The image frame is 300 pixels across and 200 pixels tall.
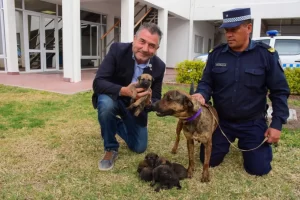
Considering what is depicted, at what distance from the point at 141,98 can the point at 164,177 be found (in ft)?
2.89

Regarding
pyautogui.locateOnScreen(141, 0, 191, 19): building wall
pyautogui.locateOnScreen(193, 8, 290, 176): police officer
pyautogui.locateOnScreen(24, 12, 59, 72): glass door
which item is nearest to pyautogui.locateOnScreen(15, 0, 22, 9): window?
pyautogui.locateOnScreen(24, 12, 59, 72): glass door

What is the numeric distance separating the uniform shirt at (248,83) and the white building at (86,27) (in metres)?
6.69

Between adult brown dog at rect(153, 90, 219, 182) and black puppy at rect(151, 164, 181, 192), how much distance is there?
28 cm

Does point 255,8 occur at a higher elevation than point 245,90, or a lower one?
higher

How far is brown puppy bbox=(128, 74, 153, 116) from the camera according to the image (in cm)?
291

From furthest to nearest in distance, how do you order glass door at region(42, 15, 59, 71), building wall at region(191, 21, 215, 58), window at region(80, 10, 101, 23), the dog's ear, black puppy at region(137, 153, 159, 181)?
building wall at region(191, 21, 215, 58) → window at region(80, 10, 101, 23) → glass door at region(42, 15, 59, 71) → black puppy at region(137, 153, 159, 181) → the dog's ear

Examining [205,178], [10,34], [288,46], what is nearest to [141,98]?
[205,178]

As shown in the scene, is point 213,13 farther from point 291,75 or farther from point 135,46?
point 135,46

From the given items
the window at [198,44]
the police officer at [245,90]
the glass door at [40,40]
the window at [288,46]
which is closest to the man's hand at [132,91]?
the police officer at [245,90]

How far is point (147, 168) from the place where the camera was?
2715 millimetres

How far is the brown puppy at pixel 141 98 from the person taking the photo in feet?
9.56

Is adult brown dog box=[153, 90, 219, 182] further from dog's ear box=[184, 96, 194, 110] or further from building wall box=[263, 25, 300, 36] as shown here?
building wall box=[263, 25, 300, 36]

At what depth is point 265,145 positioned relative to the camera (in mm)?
3012

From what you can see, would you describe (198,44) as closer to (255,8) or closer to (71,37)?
(255,8)
